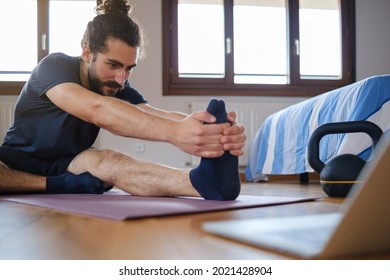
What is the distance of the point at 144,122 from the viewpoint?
125 centimetres

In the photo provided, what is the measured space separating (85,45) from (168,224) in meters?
1.20

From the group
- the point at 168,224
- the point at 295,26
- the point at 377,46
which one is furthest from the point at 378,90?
the point at 377,46

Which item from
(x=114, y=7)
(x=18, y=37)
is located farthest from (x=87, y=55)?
(x=18, y=37)

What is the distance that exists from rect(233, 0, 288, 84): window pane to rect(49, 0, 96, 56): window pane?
149 centimetres

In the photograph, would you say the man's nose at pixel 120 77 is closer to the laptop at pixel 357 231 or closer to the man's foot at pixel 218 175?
the man's foot at pixel 218 175

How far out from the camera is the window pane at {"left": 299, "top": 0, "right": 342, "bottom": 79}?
4.85 meters

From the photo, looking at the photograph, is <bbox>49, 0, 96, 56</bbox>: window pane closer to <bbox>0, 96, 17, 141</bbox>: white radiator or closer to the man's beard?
<bbox>0, 96, 17, 141</bbox>: white radiator

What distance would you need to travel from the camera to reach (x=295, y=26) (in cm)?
475

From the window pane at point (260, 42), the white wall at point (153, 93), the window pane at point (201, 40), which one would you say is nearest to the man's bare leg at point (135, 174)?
the white wall at point (153, 93)

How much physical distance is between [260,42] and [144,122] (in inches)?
148

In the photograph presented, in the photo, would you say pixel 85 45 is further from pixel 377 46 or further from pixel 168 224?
pixel 377 46

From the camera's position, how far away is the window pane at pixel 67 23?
14.7ft

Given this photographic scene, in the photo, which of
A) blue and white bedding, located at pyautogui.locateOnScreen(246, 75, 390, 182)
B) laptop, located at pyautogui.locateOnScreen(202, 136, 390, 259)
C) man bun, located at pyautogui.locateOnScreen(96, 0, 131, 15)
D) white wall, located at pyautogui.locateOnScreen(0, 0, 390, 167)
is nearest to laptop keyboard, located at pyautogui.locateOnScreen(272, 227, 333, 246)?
laptop, located at pyautogui.locateOnScreen(202, 136, 390, 259)

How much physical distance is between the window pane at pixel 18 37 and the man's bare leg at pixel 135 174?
3131mm
